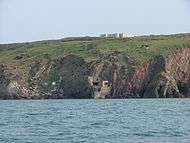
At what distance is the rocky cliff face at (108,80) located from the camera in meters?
160

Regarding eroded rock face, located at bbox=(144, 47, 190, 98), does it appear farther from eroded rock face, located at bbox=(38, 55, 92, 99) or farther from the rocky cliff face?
eroded rock face, located at bbox=(38, 55, 92, 99)

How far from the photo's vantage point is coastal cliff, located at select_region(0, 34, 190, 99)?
16100 cm

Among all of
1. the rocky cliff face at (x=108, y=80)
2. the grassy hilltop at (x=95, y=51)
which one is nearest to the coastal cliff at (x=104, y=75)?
the rocky cliff face at (x=108, y=80)

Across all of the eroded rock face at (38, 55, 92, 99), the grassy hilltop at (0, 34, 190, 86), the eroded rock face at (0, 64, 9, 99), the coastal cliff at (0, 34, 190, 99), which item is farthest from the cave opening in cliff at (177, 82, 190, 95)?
the eroded rock face at (0, 64, 9, 99)

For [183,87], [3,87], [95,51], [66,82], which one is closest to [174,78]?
[183,87]

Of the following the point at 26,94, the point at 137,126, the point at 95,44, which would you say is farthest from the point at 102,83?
the point at 137,126

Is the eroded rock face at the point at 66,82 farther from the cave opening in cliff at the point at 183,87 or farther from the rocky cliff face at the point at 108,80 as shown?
the cave opening in cliff at the point at 183,87

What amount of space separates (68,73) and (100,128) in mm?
110444

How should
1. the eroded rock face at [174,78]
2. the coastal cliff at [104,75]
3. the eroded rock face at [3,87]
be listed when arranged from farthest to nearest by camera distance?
the eroded rock face at [3,87] → the coastal cliff at [104,75] → the eroded rock face at [174,78]

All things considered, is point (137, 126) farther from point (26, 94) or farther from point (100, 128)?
point (26, 94)

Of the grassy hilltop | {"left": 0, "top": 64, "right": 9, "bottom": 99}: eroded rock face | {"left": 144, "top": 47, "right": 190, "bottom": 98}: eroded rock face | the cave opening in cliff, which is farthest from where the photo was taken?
the grassy hilltop

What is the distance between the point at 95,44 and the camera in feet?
641

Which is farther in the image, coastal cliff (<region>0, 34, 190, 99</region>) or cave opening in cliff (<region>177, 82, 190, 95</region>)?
coastal cliff (<region>0, 34, 190, 99</region>)

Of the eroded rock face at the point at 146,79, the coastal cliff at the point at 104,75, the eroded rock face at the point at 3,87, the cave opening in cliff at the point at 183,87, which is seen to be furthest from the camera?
the eroded rock face at the point at 3,87
